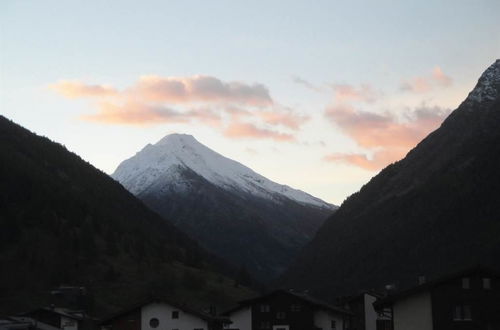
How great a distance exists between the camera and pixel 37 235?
194 meters

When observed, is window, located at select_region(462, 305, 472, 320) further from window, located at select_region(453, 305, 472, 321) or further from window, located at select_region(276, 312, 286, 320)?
window, located at select_region(276, 312, 286, 320)

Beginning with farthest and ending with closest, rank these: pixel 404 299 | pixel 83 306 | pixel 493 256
Result: pixel 493 256
pixel 83 306
pixel 404 299

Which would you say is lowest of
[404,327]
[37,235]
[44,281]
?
[404,327]

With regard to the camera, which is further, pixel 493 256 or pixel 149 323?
pixel 493 256

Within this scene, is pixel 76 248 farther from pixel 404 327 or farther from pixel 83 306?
pixel 404 327

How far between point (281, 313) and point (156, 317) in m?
18.5

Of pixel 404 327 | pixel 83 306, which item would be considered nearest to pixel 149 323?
pixel 404 327

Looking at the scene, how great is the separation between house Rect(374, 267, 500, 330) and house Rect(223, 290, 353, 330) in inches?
1335

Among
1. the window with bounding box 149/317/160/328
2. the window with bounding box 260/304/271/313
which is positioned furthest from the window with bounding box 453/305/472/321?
the window with bounding box 260/304/271/313

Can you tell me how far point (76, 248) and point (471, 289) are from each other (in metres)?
137

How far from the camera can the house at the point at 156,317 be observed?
85000 millimetres

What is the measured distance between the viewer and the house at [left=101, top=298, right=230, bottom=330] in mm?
85000

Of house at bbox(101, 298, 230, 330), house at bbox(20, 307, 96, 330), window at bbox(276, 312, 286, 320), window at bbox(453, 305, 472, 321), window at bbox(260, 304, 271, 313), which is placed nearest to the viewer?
window at bbox(453, 305, 472, 321)

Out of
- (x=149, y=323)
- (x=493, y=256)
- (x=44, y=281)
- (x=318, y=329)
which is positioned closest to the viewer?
(x=149, y=323)
